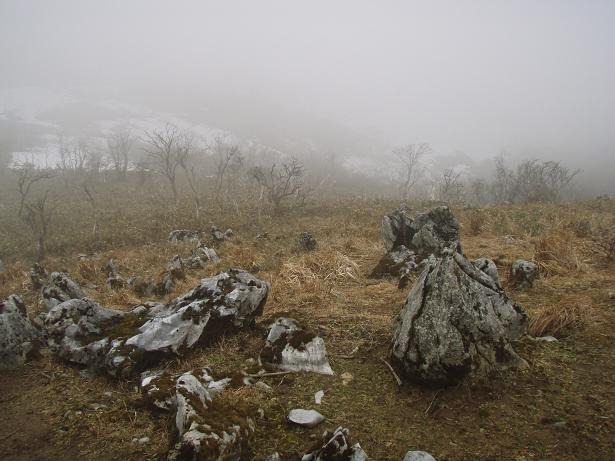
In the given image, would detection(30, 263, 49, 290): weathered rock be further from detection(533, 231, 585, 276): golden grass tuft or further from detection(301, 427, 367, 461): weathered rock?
detection(533, 231, 585, 276): golden grass tuft

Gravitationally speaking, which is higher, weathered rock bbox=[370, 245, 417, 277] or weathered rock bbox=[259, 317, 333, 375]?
weathered rock bbox=[370, 245, 417, 277]

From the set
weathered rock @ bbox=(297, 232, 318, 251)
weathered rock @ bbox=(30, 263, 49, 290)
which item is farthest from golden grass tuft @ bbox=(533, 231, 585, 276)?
weathered rock @ bbox=(30, 263, 49, 290)

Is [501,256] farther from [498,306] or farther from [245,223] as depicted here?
[245,223]

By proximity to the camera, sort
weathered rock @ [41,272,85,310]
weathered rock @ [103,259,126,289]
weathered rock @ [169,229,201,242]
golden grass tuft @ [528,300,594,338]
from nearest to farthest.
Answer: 1. golden grass tuft @ [528,300,594,338]
2. weathered rock @ [41,272,85,310]
3. weathered rock @ [103,259,126,289]
4. weathered rock @ [169,229,201,242]

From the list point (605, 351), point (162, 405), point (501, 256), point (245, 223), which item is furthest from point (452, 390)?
point (245, 223)

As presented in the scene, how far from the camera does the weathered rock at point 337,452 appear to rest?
3.02m

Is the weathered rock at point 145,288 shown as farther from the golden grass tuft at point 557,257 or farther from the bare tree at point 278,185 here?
the bare tree at point 278,185

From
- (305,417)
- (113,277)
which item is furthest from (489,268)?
(113,277)

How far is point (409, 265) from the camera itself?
8.47 m

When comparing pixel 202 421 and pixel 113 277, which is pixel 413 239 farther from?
pixel 113 277

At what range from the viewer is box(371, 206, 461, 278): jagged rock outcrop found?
347 inches

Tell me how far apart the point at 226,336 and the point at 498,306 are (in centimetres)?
371

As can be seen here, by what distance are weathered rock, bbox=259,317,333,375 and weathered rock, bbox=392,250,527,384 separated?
0.94 m

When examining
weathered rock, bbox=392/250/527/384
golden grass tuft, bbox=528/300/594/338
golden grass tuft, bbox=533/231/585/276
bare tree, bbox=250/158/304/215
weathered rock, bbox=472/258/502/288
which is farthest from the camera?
bare tree, bbox=250/158/304/215
